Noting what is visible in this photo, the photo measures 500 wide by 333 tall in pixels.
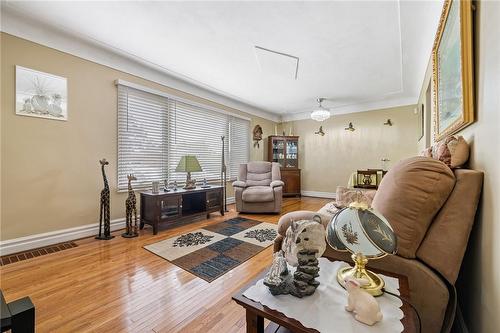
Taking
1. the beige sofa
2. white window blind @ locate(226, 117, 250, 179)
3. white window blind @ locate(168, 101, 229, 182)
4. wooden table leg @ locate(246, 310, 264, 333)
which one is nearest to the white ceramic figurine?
wooden table leg @ locate(246, 310, 264, 333)

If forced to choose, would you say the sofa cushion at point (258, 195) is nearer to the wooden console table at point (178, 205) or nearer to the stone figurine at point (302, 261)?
the wooden console table at point (178, 205)

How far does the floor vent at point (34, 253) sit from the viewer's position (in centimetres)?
207

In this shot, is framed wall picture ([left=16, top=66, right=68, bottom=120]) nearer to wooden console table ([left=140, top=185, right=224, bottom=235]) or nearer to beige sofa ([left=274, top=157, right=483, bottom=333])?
wooden console table ([left=140, top=185, right=224, bottom=235])

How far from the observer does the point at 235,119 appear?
200 inches

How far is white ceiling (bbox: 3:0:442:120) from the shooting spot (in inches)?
80.3

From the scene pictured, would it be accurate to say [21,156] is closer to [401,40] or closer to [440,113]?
[440,113]

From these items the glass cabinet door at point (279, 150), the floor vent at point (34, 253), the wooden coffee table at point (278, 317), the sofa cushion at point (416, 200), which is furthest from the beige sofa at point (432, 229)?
the glass cabinet door at point (279, 150)

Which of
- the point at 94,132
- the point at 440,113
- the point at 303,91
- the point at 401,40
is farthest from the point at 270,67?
the point at 94,132

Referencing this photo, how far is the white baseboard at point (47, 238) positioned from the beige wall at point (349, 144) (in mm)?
4850

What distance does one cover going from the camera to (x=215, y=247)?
2.44m

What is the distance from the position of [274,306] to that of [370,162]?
524cm

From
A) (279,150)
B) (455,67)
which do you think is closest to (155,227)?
(455,67)

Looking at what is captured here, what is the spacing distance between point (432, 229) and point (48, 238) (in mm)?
3487

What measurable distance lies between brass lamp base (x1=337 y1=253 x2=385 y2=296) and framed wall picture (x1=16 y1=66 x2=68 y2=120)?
3.26m
